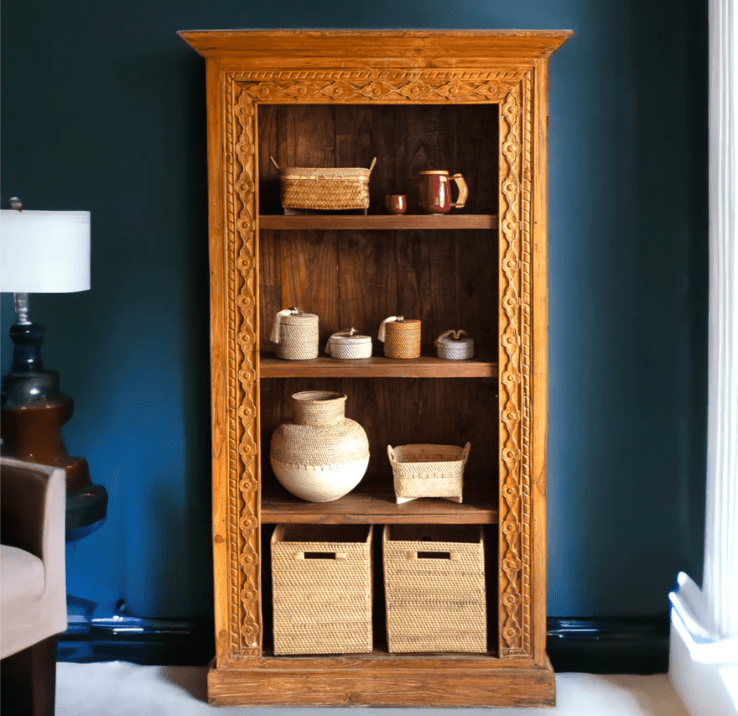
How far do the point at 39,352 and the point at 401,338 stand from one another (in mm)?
1146

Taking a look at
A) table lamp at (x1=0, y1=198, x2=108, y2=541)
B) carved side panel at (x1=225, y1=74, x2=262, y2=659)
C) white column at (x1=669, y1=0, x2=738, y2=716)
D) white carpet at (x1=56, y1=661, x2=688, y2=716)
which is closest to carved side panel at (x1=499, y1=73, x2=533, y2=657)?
white carpet at (x1=56, y1=661, x2=688, y2=716)

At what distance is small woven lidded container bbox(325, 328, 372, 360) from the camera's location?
276 centimetres

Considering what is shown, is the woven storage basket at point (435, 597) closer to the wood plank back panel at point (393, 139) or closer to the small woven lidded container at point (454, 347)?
the small woven lidded container at point (454, 347)

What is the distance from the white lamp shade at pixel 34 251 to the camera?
2525 mm

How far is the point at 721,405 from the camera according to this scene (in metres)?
2.55

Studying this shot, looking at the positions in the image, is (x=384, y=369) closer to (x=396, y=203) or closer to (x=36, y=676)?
(x=396, y=203)

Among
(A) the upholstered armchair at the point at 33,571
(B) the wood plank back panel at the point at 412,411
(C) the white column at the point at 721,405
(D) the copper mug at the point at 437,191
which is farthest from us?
(B) the wood plank back panel at the point at 412,411

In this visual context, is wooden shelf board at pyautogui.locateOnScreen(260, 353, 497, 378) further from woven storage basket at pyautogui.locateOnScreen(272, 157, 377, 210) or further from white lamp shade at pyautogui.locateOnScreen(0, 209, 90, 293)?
white lamp shade at pyautogui.locateOnScreen(0, 209, 90, 293)

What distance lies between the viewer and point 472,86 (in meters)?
2.57

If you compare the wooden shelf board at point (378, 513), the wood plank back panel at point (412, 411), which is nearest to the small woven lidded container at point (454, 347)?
the wood plank back panel at point (412, 411)

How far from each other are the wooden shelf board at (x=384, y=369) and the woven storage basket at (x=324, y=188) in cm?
48

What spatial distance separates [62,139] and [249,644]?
1760 mm

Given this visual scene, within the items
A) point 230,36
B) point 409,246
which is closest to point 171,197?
point 230,36

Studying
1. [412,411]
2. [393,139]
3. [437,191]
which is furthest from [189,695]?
[393,139]
